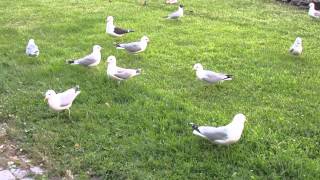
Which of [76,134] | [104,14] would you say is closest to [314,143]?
[76,134]

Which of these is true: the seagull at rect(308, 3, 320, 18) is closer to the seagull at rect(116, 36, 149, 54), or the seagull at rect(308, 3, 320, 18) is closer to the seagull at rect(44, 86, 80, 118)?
the seagull at rect(116, 36, 149, 54)

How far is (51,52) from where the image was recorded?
10.5 m

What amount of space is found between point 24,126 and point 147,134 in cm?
188

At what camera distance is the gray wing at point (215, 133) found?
6.03 meters

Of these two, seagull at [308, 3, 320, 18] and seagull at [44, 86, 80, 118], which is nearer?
seagull at [44, 86, 80, 118]

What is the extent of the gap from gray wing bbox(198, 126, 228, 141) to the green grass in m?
0.20

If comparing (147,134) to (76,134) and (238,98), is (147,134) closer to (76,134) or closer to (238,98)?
(76,134)

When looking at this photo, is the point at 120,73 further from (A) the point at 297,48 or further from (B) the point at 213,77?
(A) the point at 297,48

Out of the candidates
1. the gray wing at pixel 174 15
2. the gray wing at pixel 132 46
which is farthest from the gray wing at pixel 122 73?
the gray wing at pixel 174 15

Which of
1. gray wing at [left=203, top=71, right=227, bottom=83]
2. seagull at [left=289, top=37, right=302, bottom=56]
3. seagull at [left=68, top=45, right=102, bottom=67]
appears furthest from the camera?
seagull at [left=289, top=37, right=302, bottom=56]

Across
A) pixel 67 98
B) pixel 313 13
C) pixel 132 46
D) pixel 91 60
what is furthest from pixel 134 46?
pixel 313 13

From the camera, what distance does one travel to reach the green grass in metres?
6.01

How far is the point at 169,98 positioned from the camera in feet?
25.7

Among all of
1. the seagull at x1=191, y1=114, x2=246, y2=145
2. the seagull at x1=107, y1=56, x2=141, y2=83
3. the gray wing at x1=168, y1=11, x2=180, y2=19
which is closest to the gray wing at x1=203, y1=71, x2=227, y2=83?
the seagull at x1=107, y1=56, x2=141, y2=83
